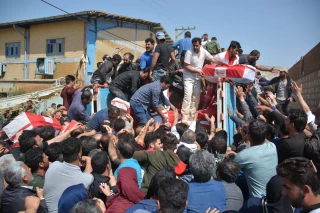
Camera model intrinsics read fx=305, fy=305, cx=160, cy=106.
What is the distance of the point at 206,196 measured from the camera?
301 cm

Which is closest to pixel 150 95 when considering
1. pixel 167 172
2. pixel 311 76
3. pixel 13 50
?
pixel 167 172

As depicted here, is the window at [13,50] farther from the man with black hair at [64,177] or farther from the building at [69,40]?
Result: the man with black hair at [64,177]

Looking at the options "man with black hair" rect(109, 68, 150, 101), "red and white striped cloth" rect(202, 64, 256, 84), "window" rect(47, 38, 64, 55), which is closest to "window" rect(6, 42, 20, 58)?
"window" rect(47, 38, 64, 55)

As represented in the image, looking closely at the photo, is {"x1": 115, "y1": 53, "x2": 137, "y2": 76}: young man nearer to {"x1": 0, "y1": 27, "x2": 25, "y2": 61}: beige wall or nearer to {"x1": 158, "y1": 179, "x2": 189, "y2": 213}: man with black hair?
{"x1": 158, "y1": 179, "x2": 189, "y2": 213}: man with black hair

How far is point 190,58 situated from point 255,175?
3.92 metres

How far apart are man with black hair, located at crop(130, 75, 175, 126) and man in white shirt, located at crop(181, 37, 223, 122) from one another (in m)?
0.81

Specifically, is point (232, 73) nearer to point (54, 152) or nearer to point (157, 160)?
point (157, 160)

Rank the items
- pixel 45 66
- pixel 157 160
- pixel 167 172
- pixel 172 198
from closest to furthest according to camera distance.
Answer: pixel 172 198
pixel 167 172
pixel 157 160
pixel 45 66

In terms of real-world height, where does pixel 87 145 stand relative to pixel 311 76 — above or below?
below

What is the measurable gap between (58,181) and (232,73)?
4.55 meters

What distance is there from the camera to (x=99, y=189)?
11.1 ft

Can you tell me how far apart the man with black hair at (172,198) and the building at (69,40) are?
60.9 feet

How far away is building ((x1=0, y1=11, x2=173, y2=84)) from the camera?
2038cm

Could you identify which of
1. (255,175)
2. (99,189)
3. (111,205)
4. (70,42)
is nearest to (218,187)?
(255,175)
